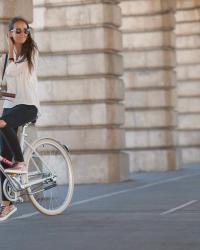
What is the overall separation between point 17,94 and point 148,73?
1443 centimetres

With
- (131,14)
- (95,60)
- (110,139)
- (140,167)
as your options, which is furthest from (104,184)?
(131,14)

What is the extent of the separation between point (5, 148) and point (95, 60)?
8.91m

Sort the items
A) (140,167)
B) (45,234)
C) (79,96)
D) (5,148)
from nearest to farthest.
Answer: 1. (45,234)
2. (5,148)
3. (79,96)
4. (140,167)

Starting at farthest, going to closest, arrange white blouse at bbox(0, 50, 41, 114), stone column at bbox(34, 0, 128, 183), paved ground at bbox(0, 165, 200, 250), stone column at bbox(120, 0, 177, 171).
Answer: stone column at bbox(120, 0, 177, 171), stone column at bbox(34, 0, 128, 183), white blouse at bbox(0, 50, 41, 114), paved ground at bbox(0, 165, 200, 250)

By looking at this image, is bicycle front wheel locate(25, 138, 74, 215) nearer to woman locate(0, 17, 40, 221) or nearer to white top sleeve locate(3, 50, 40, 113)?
woman locate(0, 17, 40, 221)

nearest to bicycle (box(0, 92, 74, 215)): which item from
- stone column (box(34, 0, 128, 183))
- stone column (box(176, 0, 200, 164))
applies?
stone column (box(34, 0, 128, 183))

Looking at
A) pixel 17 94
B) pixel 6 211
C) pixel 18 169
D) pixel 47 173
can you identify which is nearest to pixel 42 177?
pixel 47 173

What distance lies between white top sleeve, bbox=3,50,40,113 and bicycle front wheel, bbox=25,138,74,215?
430 millimetres

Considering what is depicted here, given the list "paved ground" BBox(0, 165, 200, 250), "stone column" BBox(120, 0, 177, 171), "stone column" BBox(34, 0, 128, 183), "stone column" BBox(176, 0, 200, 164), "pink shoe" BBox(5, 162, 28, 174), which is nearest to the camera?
"paved ground" BBox(0, 165, 200, 250)

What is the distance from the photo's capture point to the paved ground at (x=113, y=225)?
7102mm

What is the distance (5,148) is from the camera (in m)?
8.95

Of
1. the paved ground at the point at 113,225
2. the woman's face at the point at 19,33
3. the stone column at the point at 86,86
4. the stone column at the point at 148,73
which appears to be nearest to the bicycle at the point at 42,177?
the paved ground at the point at 113,225

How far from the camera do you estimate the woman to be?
886cm

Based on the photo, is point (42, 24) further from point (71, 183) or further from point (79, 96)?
point (71, 183)
